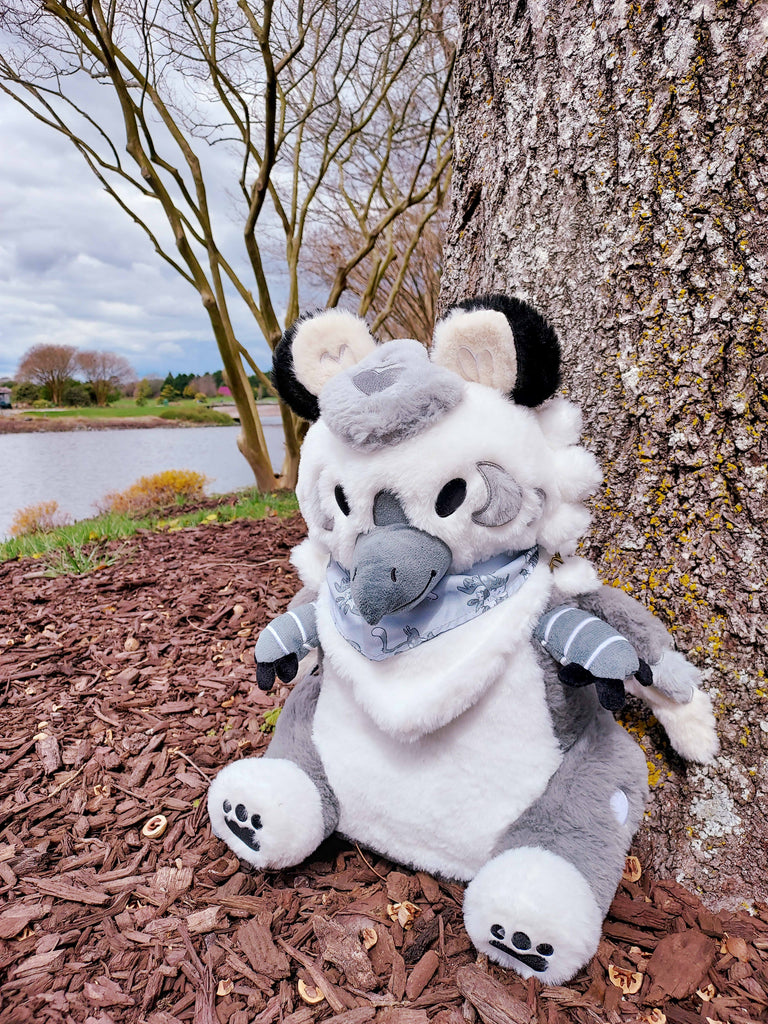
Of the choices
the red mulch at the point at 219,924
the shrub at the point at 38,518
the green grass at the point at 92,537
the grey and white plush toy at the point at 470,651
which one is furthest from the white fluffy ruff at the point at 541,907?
the shrub at the point at 38,518

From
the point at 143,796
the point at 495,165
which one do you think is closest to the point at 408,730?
the point at 143,796

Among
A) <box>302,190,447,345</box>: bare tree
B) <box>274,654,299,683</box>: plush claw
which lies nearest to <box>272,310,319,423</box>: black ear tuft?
<box>274,654,299,683</box>: plush claw

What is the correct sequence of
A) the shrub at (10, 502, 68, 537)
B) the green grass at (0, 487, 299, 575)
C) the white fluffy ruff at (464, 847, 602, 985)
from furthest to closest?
the shrub at (10, 502, 68, 537) → the green grass at (0, 487, 299, 575) → the white fluffy ruff at (464, 847, 602, 985)

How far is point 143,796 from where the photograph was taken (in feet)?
4.77

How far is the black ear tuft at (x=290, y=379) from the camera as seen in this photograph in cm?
110

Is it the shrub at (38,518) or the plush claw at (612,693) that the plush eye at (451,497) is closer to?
the plush claw at (612,693)

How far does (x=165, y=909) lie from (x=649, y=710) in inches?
39.3

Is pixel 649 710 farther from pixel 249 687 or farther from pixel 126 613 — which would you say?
pixel 126 613

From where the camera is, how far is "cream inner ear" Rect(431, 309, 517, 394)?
94 cm

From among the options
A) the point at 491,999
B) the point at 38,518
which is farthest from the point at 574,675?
the point at 38,518

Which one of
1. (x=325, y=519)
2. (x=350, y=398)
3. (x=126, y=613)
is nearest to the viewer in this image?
(x=350, y=398)

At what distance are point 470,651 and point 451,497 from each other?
24 centimetres

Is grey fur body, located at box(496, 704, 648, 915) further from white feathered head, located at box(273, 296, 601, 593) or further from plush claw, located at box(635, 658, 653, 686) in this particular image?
white feathered head, located at box(273, 296, 601, 593)

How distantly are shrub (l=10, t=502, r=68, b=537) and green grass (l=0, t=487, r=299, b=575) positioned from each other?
901 millimetres
